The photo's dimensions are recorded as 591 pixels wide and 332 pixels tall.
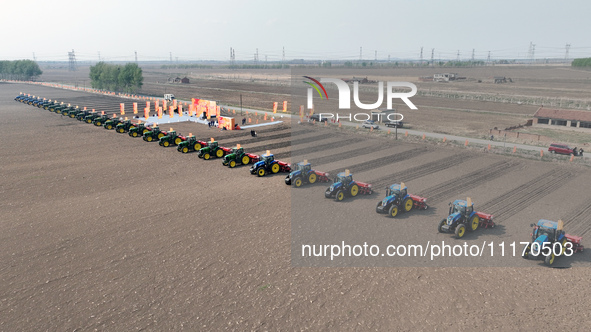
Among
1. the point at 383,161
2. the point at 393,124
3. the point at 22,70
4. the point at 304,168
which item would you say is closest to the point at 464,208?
the point at 304,168

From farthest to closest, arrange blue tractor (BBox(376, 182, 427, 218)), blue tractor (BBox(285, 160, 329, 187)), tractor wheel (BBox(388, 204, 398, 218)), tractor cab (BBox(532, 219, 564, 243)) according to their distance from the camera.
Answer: blue tractor (BBox(285, 160, 329, 187)) < blue tractor (BBox(376, 182, 427, 218)) < tractor wheel (BBox(388, 204, 398, 218)) < tractor cab (BBox(532, 219, 564, 243))

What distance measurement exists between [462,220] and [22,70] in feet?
497

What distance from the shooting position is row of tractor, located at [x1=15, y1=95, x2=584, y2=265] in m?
16.0

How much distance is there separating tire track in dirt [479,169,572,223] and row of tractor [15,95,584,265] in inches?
68.6

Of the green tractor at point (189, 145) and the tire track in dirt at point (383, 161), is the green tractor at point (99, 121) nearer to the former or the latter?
the green tractor at point (189, 145)

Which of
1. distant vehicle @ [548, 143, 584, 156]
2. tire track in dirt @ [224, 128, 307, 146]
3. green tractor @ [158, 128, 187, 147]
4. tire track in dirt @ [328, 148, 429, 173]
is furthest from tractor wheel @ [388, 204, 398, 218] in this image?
green tractor @ [158, 128, 187, 147]

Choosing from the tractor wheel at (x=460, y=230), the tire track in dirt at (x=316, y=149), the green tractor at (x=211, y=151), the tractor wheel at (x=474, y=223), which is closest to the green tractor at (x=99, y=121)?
the green tractor at (x=211, y=151)

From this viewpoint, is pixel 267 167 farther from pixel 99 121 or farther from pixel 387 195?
pixel 99 121

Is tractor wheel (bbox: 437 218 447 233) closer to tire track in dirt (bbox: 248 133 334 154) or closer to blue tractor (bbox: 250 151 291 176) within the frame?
blue tractor (bbox: 250 151 291 176)

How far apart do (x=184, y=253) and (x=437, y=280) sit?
32.7 feet

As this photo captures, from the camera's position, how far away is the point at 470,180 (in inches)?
1017

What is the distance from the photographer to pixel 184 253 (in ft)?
53.8

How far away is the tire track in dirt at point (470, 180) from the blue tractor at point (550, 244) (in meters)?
6.75

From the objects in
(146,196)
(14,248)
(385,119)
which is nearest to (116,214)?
(146,196)
